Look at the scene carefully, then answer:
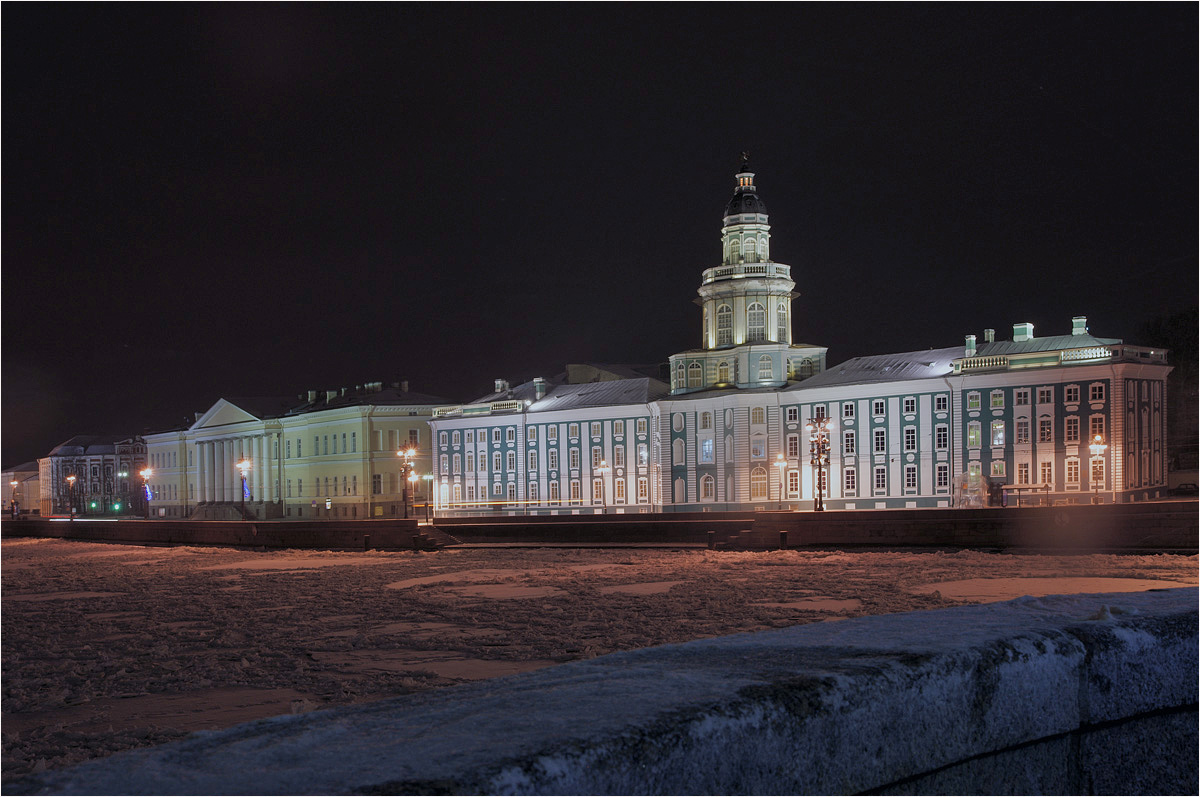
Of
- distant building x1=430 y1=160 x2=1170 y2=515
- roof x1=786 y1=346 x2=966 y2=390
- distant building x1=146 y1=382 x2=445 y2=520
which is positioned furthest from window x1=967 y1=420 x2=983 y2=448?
distant building x1=146 y1=382 x2=445 y2=520

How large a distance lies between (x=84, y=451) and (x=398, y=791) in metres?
135

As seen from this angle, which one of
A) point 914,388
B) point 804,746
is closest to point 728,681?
point 804,746

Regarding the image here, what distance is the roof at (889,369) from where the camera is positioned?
58.1 meters

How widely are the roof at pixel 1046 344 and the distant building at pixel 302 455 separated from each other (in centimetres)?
3623

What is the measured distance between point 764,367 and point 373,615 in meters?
48.5

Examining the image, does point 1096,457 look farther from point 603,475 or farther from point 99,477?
point 99,477

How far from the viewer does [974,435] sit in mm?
54688

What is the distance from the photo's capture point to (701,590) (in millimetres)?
22172

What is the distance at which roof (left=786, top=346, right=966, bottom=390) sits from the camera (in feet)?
191

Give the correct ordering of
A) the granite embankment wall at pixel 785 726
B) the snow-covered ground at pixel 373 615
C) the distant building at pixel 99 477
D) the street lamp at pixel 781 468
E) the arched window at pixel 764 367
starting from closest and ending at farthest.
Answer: the granite embankment wall at pixel 785 726, the snow-covered ground at pixel 373 615, the street lamp at pixel 781 468, the arched window at pixel 764 367, the distant building at pixel 99 477

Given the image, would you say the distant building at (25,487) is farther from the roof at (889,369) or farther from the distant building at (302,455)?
the roof at (889,369)

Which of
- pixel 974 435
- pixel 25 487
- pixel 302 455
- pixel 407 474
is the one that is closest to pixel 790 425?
pixel 974 435

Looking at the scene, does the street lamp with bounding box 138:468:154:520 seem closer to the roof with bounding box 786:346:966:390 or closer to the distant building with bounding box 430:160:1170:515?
the distant building with bounding box 430:160:1170:515

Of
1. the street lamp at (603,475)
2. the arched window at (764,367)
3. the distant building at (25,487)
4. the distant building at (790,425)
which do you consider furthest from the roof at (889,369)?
the distant building at (25,487)
